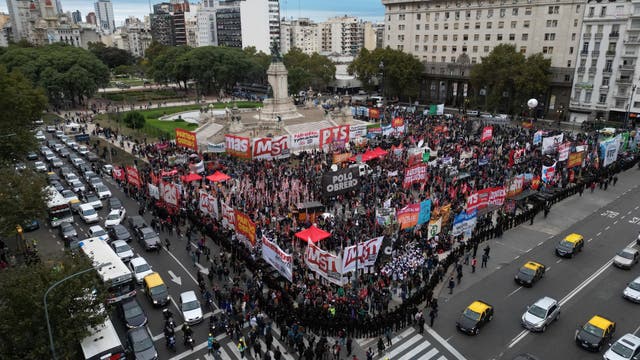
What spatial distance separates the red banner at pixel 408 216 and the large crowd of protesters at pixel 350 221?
1.20 m

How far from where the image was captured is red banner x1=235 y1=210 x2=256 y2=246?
25.1 metres

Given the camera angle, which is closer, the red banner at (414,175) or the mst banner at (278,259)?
the mst banner at (278,259)

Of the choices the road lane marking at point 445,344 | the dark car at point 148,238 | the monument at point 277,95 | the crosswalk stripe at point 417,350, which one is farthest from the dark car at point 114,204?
the monument at point 277,95

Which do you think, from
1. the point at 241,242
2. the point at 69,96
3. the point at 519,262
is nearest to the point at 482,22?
the point at 519,262

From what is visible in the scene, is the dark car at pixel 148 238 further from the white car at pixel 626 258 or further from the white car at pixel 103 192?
the white car at pixel 626 258

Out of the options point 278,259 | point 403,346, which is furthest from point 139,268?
point 403,346

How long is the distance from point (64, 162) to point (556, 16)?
73.0 m

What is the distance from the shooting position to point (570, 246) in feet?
91.8

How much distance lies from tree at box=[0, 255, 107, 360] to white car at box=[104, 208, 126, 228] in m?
14.1

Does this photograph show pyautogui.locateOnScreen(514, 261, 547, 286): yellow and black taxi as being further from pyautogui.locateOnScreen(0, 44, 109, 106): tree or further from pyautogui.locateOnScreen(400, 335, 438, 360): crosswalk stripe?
pyautogui.locateOnScreen(0, 44, 109, 106): tree

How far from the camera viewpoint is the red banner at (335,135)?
158 feet

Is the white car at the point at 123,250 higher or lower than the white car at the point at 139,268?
higher

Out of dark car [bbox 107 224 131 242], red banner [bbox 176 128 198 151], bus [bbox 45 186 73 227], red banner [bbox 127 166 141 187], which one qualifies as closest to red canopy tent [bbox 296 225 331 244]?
dark car [bbox 107 224 131 242]

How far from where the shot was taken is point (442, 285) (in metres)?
25.2
